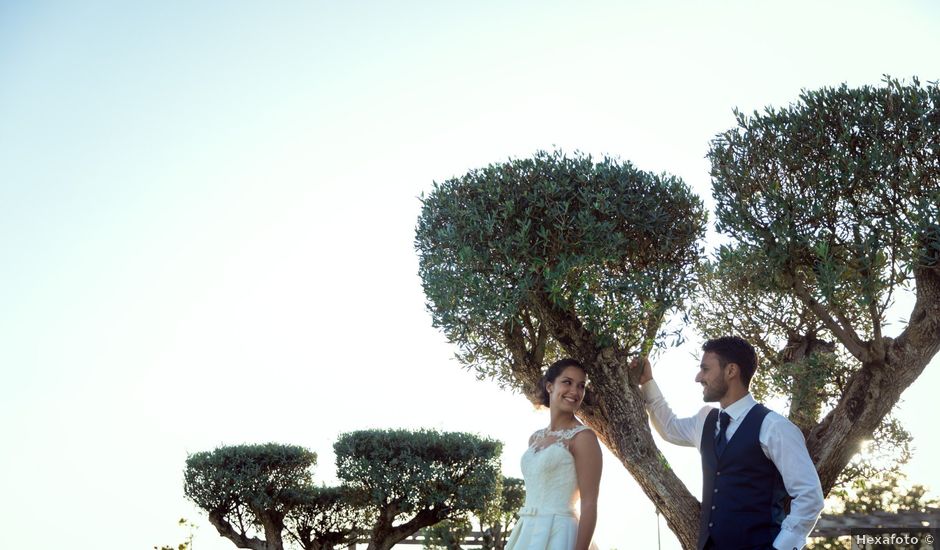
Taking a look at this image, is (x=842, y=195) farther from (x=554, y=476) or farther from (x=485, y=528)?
(x=485, y=528)

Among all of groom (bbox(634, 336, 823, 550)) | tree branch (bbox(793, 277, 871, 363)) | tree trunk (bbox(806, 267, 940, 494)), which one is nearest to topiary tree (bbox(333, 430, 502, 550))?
tree trunk (bbox(806, 267, 940, 494))

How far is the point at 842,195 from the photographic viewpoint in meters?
10.8

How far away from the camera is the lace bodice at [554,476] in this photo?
7371 millimetres

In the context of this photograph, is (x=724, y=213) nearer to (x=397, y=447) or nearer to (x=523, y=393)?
(x=523, y=393)

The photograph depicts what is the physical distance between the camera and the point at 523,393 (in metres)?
12.4

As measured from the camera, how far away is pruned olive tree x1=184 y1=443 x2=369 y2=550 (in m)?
28.9

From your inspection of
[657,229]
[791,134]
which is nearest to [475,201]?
[657,229]

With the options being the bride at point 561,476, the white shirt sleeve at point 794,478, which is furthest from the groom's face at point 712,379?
the bride at point 561,476

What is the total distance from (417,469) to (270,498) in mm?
5415

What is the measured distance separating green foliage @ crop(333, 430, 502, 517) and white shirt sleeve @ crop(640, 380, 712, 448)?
19.6 metres

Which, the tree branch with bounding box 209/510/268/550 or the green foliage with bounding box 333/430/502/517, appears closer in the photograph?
the green foliage with bounding box 333/430/502/517

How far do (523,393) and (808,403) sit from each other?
388 centimetres

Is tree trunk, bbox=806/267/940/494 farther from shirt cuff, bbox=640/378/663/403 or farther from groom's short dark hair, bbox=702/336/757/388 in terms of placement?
groom's short dark hair, bbox=702/336/757/388

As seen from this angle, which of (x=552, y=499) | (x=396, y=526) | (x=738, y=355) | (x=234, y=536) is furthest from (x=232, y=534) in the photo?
(x=738, y=355)
